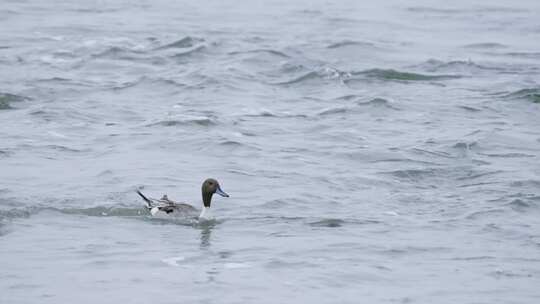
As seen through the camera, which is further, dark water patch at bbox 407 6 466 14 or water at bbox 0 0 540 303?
dark water patch at bbox 407 6 466 14

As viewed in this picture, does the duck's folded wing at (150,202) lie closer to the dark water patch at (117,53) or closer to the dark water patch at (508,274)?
the dark water patch at (508,274)

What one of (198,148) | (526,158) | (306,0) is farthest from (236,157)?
(306,0)

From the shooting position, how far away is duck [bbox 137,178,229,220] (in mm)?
14305

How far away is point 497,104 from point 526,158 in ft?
13.2

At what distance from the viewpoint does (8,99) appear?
20.9 meters

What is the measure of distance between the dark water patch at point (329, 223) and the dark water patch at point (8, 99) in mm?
8008

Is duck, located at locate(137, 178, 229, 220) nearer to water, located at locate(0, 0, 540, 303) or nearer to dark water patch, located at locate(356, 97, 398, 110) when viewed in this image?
water, located at locate(0, 0, 540, 303)

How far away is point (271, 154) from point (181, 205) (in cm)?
376

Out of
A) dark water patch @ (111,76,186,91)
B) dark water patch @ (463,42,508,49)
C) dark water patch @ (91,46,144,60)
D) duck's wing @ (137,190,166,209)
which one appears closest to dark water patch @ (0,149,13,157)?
duck's wing @ (137,190,166,209)

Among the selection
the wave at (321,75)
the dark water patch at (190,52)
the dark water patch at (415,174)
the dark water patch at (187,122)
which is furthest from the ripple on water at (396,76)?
the dark water patch at (415,174)

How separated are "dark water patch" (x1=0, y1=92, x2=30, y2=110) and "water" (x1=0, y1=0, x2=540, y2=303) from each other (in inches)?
1.7

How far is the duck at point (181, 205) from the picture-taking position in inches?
563

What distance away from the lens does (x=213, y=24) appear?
29922mm

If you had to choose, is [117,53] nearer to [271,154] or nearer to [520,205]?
[271,154]
